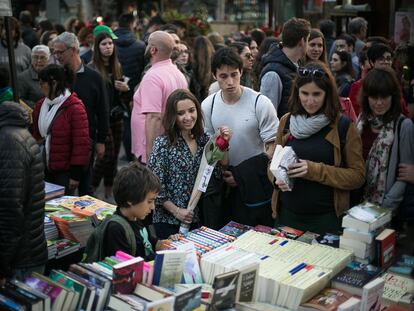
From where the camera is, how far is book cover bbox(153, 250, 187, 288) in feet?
10.0

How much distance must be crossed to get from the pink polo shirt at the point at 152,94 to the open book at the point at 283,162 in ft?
6.07

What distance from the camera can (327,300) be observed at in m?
3.11

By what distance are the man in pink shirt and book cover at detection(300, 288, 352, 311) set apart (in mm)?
2620

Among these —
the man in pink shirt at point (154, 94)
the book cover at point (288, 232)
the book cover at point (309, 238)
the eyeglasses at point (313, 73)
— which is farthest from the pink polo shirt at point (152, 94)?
the book cover at point (309, 238)

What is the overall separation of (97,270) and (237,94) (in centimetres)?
204

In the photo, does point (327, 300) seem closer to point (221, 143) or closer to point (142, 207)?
point (142, 207)

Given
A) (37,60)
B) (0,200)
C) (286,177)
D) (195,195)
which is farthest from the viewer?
(37,60)

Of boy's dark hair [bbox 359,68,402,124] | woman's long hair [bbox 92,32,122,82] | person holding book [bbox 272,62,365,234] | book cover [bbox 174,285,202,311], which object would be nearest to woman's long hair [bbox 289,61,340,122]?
person holding book [bbox 272,62,365,234]

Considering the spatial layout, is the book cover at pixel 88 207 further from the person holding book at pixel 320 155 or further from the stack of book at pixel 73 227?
the person holding book at pixel 320 155

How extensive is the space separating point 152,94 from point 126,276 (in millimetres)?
2839

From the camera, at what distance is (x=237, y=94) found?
4723 mm

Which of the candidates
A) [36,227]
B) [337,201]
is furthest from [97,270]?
[337,201]

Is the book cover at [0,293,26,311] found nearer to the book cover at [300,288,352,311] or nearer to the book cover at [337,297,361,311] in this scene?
the book cover at [300,288,352,311]

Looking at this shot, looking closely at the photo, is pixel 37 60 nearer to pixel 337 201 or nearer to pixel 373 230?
pixel 337 201
